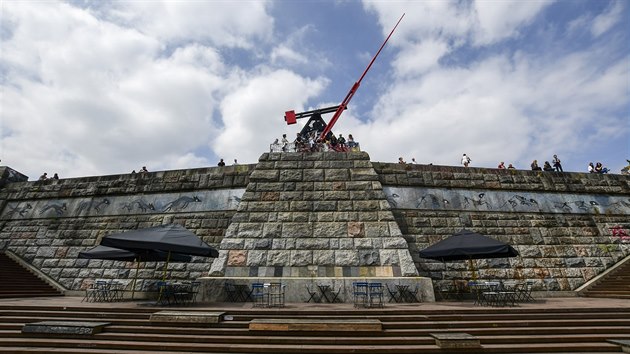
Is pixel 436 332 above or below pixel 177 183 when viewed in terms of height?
below

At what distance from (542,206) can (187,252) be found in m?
15.3

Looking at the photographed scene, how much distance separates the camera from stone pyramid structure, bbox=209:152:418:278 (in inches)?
419

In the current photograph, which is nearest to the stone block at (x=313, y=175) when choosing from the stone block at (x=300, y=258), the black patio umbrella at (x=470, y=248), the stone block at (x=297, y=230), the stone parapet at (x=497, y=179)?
the stone block at (x=297, y=230)

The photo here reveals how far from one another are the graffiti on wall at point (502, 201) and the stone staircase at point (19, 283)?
14.2m

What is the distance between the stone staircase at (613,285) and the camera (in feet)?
35.7

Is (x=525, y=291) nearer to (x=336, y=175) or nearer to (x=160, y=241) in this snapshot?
(x=336, y=175)

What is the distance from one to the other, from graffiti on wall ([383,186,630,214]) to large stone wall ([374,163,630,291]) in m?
0.05

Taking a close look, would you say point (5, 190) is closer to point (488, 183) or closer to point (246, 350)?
point (246, 350)

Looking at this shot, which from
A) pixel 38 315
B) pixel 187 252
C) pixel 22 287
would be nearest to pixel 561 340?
pixel 187 252

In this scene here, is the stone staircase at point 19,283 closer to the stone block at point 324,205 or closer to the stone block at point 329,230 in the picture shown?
the stone block at point 329,230

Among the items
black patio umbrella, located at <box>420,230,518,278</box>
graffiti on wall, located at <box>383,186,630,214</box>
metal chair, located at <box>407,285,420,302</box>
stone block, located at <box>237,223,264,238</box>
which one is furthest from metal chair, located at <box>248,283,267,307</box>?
graffiti on wall, located at <box>383,186,630,214</box>

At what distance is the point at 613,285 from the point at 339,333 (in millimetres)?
11923

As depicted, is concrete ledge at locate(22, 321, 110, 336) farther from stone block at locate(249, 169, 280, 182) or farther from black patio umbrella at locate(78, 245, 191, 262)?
stone block at locate(249, 169, 280, 182)

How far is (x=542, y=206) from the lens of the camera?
14.3m
